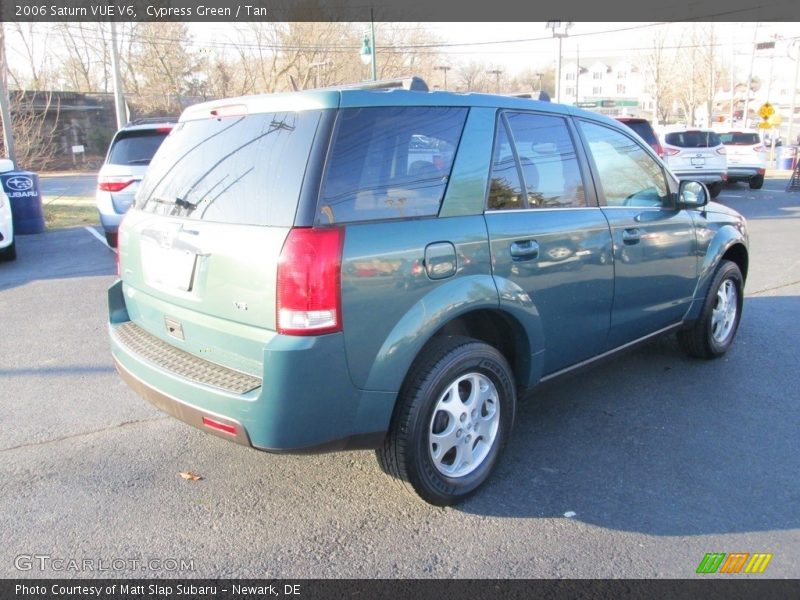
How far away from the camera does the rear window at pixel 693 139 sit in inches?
629

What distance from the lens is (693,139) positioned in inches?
635

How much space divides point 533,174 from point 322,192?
137 cm

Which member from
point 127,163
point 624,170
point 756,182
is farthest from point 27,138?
point 756,182

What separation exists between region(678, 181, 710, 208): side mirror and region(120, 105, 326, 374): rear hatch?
8.97 ft

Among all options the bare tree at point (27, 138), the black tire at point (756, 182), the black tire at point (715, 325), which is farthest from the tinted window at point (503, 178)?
the black tire at point (756, 182)

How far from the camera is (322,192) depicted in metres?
2.47

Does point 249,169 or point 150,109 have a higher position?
point 150,109

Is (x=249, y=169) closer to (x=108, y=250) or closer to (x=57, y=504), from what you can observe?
(x=57, y=504)

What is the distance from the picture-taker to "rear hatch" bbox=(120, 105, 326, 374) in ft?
8.21

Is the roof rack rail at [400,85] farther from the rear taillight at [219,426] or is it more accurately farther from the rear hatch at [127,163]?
the rear hatch at [127,163]

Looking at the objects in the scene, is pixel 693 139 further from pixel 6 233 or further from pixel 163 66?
pixel 163 66

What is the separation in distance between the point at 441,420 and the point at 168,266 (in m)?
1.47

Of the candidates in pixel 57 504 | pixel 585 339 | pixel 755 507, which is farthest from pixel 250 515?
pixel 755 507

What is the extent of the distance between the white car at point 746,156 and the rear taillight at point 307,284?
64.8ft
